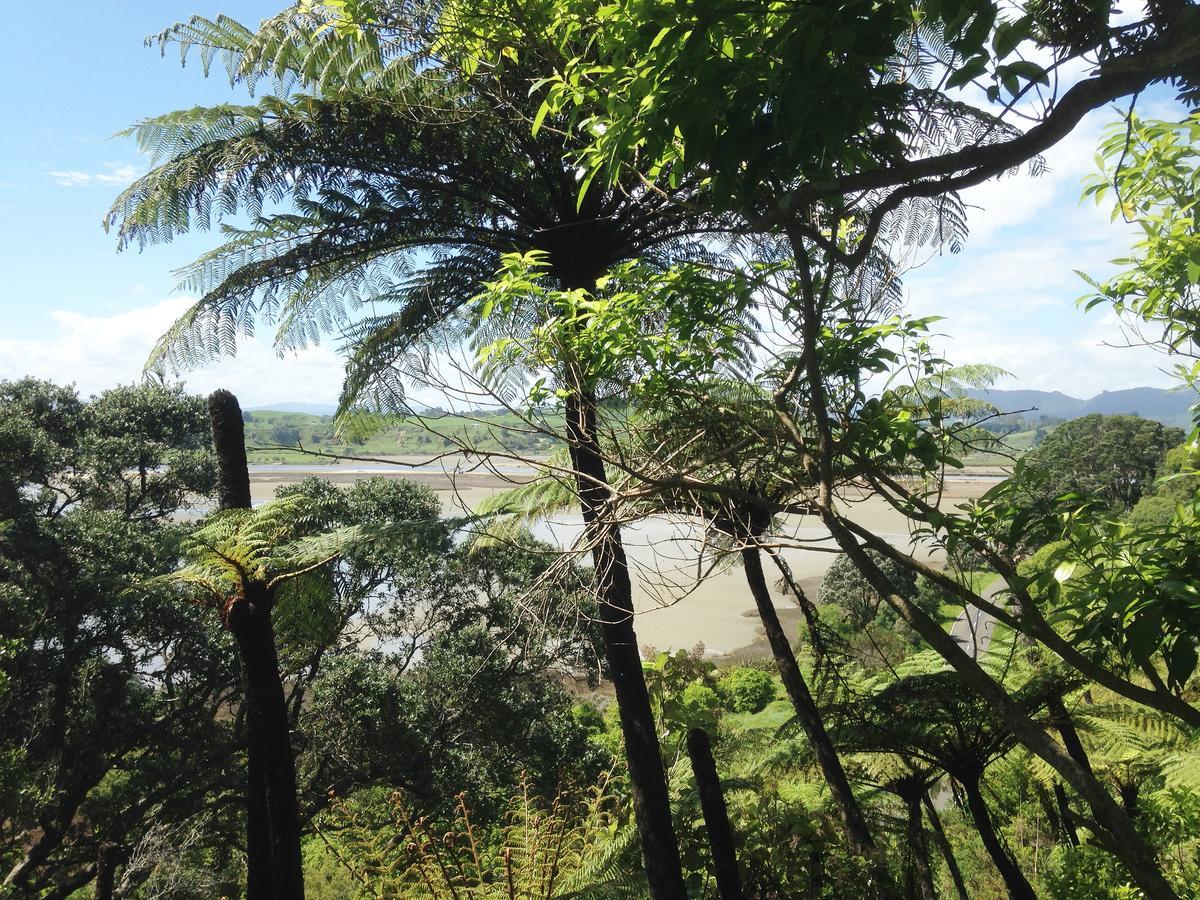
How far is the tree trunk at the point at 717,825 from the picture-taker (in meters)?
2.75

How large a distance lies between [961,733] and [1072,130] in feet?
10.4

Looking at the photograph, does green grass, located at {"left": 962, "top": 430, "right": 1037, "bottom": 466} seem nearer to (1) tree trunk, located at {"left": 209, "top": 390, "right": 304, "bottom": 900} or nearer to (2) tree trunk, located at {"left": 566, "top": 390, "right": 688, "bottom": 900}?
(2) tree trunk, located at {"left": 566, "top": 390, "right": 688, "bottom": 900}

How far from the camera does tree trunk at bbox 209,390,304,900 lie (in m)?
3.14

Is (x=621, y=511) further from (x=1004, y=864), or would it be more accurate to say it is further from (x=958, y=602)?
(x=1004, y=864)

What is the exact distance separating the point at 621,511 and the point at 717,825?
129 centimetres

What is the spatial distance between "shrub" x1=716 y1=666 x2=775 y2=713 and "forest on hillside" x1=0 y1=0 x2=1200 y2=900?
7.58m

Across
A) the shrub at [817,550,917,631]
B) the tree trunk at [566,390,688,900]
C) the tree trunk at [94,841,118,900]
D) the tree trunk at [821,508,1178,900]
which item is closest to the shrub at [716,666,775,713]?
the shrub at [817,550,917,631]

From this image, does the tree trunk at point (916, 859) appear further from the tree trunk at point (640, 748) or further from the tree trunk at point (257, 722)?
the tree trunk at point (257, 722)

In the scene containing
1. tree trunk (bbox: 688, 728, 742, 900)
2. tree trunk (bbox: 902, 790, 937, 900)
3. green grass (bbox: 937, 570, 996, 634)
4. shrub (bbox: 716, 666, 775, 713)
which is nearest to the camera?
green grass (bbox: 937, 570, 996, 634)

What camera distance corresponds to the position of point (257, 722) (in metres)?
3.20

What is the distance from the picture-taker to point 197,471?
11789 millimetres

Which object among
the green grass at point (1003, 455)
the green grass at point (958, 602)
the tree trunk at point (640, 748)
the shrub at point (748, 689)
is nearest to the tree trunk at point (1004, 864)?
the green grass at point (958, 602)

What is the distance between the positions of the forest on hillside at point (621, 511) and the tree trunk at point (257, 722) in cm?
2

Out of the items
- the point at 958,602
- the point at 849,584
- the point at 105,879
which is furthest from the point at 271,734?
the point at 849,584
